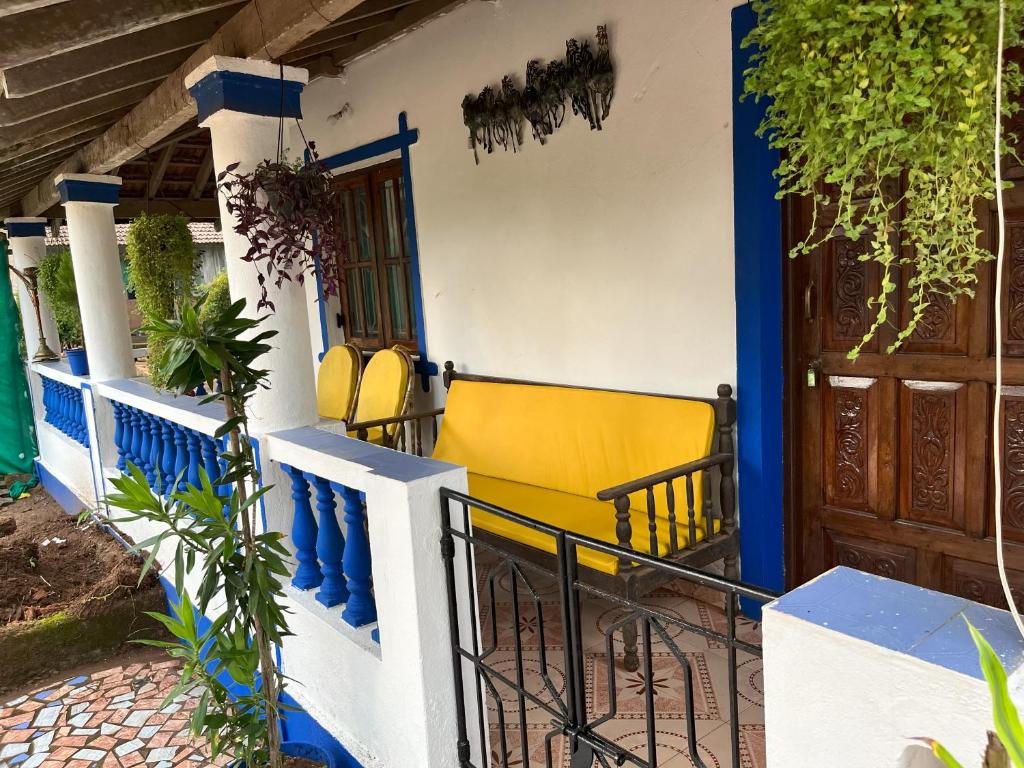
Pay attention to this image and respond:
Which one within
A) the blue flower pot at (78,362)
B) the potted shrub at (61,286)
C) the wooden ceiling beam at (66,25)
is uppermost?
the wooden ceiling beam at (66,25)

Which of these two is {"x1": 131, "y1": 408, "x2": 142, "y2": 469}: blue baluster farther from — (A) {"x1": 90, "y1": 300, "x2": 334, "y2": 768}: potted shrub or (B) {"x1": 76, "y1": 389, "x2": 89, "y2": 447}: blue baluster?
(A) {"x1": 90, "y1": 300, "x2": 334, "y2": 768}: potted shrub

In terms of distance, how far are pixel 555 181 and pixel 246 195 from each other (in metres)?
1.61

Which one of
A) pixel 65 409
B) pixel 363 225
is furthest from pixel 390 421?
pixel 65 409

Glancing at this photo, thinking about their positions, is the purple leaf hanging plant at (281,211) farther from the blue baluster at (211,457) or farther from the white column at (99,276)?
the white column at (99,276)

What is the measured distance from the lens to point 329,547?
2.44 meters

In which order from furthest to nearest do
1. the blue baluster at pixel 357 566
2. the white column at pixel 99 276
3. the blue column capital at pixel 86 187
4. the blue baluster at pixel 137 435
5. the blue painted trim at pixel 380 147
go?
the white column at pixel 99 276 → the blue column capital at pixel 86 187 → the blue painted trim at pixel 380 147 → the blue baluster at pixel 137 435 → the blue baluster at pixel 357 566

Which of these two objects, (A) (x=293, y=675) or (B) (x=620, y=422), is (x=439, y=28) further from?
(A) (x=293, y=675)

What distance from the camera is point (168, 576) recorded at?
12.7ft

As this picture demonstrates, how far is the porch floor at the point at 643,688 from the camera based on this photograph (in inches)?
94.0

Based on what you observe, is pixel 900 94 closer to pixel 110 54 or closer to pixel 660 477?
pixel 660 477

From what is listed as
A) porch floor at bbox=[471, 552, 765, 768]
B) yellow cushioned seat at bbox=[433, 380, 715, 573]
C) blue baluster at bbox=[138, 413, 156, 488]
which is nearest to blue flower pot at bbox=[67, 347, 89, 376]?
blue baluster at bbox=[138, 413, 156, 488]

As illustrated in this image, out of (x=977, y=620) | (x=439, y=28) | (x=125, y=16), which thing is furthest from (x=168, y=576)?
(x=977, y=620)

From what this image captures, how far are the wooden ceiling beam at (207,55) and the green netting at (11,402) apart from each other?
2.62 m

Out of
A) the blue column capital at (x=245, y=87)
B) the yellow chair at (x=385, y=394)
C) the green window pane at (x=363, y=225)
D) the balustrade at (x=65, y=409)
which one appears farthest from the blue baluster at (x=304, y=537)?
the balustrade at (x=65, y=409)
